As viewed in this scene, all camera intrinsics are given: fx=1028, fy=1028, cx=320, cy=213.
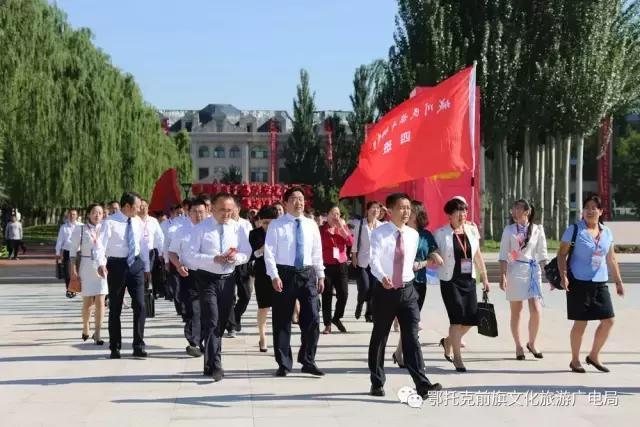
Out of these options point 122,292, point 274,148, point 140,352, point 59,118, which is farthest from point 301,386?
point 274,148

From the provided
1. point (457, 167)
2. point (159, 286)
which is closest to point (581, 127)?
point (159, 286)

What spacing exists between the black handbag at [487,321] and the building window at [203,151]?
113920 mm

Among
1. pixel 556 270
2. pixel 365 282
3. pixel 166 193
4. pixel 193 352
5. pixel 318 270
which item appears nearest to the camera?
pixel 318 270

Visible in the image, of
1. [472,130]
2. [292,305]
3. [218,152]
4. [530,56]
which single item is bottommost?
[292,305]

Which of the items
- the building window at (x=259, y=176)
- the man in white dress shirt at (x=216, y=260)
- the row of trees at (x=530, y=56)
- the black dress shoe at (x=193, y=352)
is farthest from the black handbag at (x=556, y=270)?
the building window at (x=259, y=176)

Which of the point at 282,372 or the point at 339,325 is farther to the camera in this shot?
the point at 339,325

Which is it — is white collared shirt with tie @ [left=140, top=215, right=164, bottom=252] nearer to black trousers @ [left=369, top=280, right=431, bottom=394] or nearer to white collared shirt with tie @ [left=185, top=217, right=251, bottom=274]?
white collared shirt with tie @ [left=185, top=217, right=251, bottom=274]

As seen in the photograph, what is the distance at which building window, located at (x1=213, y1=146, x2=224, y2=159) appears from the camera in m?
122

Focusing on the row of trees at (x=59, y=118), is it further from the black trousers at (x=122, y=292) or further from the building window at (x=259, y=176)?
the building window at (x=259, y=176)

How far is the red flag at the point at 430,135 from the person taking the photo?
35.6ft

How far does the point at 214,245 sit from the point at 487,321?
8.72ft

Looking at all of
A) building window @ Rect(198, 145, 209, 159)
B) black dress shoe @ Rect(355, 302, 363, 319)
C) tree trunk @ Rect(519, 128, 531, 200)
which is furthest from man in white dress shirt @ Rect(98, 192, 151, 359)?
building window @ Rect(198, 145, 209, 159)

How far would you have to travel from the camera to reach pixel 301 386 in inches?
337

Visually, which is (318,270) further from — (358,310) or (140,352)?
(358,310)
